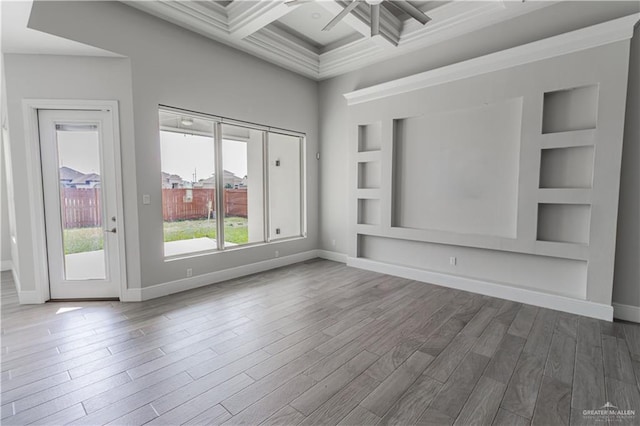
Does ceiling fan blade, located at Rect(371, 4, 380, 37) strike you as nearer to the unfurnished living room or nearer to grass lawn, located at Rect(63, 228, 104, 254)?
the unfurnished living room

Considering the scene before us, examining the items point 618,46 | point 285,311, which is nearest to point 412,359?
point 285,311

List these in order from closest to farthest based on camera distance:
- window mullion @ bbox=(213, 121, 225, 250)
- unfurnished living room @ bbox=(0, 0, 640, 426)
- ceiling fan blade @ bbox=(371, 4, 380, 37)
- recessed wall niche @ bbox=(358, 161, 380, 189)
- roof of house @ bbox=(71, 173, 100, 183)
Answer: unfurnished living room @ bbox=(0, 0, 640, 426), ceiling fan blade @ bbox=(371, 4, 380, 37), roof of house @ bbox=(71, 173, 100, 183), window mullion @ bbox=(213, 121, 225, 250), recessed wall niche @ bbox=(358, 161, 380, 189)

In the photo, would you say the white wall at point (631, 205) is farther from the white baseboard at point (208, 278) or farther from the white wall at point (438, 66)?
the white baseboard at point (208, 278)

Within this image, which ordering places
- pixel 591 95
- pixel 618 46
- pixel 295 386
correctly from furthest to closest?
pixel 591 95, pixel 618 46, pixel 295 386

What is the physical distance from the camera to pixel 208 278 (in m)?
4.56

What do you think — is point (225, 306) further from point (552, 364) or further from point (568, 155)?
point (568, 155)

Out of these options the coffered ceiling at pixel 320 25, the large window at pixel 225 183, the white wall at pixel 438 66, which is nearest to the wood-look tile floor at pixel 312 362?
the large window at pixel 225 183

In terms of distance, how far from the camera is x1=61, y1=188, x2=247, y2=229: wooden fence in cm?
381

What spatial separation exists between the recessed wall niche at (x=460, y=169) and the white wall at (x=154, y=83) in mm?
2697

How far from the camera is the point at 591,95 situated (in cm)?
338

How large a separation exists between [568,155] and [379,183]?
103 inches

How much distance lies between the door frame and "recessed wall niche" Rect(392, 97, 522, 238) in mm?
4077

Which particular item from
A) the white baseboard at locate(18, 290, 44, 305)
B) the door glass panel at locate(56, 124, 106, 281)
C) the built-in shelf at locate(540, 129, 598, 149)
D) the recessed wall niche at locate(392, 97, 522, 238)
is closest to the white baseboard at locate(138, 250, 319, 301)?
the door glass panel at locate(56, 124, 106, 281)

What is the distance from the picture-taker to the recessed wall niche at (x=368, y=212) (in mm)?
5398
